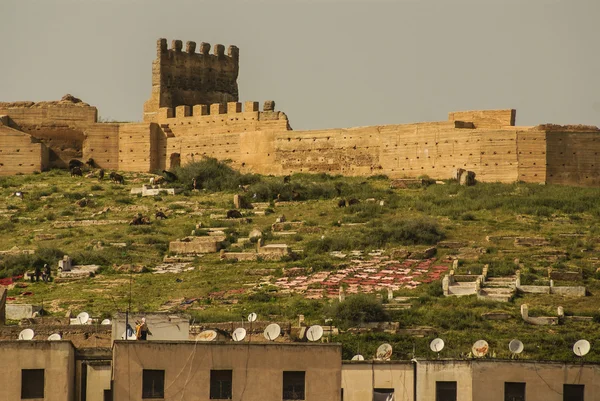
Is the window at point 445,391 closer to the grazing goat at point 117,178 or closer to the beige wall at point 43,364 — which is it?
the beige wall at point 43,364

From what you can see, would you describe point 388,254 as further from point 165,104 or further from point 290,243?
point 165,104

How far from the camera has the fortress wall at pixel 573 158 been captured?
51.8m

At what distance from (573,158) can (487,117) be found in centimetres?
339

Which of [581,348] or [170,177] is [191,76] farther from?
[581,348]

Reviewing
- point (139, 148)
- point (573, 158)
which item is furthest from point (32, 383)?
point (139, 148)

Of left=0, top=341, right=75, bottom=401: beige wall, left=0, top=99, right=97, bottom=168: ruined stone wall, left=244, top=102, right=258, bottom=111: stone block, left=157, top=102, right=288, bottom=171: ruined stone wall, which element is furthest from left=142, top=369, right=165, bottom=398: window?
left=0, top=99, right=97, bottom=168: ruined stone wall

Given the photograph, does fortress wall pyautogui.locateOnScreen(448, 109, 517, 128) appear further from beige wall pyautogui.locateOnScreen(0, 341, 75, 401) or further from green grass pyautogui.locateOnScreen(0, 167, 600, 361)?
beige wall pyautogui.locateOnScreen(0, 341, 75, 401)

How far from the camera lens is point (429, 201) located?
167 ft

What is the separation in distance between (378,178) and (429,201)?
3700 mm

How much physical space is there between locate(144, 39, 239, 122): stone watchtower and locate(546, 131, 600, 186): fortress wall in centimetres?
1563

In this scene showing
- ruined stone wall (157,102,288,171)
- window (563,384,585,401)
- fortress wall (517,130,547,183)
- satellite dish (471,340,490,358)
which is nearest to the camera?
window (563,384,585,401)

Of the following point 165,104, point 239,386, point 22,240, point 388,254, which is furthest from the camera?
point 165,104

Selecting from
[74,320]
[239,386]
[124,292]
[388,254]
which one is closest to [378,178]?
[388,254]

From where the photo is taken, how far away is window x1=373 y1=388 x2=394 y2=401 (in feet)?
84.7
